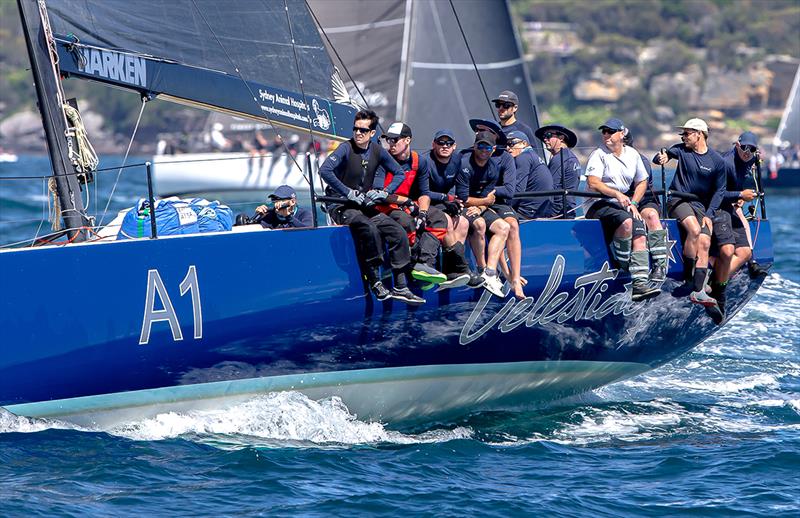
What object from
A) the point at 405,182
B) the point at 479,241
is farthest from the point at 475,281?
the point at 405,182

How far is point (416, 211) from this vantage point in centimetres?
934

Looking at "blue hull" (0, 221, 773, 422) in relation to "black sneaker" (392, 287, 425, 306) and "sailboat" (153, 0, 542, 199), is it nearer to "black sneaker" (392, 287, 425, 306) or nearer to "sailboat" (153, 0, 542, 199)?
"black sneaker" (392, 287, 425, 306)

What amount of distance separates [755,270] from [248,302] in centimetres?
506

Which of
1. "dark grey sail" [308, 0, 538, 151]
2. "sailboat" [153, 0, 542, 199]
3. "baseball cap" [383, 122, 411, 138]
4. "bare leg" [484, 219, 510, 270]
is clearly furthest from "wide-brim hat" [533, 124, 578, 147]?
"dark grey sail" [308, 0, 538, 151]

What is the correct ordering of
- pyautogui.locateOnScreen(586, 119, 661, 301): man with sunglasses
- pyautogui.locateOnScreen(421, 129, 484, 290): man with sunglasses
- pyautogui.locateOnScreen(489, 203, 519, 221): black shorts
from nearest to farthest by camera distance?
pyautogui.locateOnScreen(421, 129, 484, 290): man with sunglasses < pyautogui.locateOnScreen(489, 203, 519, 221): black shorts < pyautogui.locateOnScreen(586, 119, 661, 301): man with sunglasses

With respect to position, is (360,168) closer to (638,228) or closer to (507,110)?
(507,110)

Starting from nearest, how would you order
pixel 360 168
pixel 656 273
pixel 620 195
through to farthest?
pixel 360 168 → pixel 620 195 → pixel 656 273

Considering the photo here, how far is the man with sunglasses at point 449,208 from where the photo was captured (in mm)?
9398

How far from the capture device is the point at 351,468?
27.7 ft

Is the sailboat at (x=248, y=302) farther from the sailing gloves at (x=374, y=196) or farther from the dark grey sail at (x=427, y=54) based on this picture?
the dark grey sail at (x=427, y=54)

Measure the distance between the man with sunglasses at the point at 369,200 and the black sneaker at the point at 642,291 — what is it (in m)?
2.13

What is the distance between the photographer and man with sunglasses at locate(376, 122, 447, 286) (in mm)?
9219

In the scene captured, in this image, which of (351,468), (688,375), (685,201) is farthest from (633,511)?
(688,375)

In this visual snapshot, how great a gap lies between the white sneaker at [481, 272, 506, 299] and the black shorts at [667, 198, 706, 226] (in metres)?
1.94
